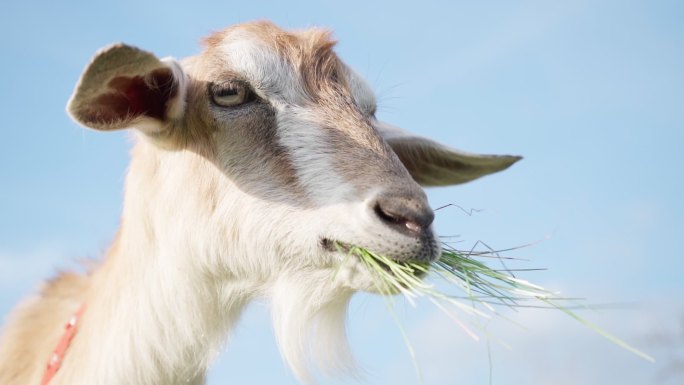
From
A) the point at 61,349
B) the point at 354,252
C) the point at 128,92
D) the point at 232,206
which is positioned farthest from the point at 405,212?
the point at 61,349

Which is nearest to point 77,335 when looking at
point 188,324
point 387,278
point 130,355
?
point 130,355

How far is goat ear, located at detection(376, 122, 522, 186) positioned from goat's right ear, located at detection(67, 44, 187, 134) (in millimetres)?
1336

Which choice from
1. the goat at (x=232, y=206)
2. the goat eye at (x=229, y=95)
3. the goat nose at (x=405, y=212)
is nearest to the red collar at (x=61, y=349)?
the goat at (x=232, y=206)

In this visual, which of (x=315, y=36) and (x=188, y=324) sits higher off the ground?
(x=315, y=36)

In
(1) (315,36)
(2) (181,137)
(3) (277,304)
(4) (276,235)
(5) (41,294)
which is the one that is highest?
(1) (315,36)

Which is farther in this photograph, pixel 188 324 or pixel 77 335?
pixel 77 335

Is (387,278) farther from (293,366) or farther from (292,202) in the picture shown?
(293,366)

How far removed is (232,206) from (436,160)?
1591mm

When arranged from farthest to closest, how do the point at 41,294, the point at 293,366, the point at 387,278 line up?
the point at 41,294, the point at 293,366, the point at 387,278

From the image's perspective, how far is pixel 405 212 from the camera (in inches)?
130

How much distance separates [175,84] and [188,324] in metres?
1.22

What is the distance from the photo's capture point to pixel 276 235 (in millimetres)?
3660

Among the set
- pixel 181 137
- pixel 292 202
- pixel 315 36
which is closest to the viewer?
pixel 292 202

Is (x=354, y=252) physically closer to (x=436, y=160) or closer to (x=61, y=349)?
(x=436, y=160)
